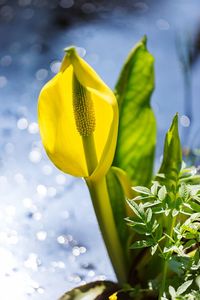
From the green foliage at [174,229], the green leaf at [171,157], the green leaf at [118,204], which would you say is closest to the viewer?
the green foliage at [174,229]

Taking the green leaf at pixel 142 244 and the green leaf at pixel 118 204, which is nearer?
the green leaf at pixel 142 244

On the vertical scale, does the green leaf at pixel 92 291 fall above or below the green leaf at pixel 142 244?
below

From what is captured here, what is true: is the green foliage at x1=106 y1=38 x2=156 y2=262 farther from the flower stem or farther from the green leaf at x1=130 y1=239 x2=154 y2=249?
the green leaf at x1=130 y1=239 x2=154 y2=249

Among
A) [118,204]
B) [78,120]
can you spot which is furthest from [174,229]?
[118,204]

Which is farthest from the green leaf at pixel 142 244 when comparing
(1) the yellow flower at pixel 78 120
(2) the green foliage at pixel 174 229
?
(1) the yellow flower at pixel 78 120

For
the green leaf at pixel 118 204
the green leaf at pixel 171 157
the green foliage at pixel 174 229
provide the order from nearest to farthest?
the green foliage at pixel 174 229 → the green leaf at pixel 171 157 → the green leaf at pixel 118 204

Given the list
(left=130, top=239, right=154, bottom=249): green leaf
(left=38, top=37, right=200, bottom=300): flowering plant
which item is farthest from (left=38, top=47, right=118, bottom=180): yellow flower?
(left=130, top=239, right=154, bottom=249): green leaf

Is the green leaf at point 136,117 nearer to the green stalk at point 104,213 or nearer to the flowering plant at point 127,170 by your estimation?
the flowering plant at point 127,170

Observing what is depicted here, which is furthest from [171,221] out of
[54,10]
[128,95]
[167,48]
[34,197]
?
[54,10]
